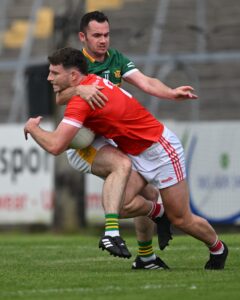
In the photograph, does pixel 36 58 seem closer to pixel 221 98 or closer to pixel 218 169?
pixel 221 98

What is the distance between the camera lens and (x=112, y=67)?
31.0 ft

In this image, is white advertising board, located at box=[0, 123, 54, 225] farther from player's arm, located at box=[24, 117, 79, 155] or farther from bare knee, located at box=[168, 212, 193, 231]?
player's arm, located at box=[24, 117, 79, 155]

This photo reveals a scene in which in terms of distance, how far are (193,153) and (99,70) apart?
7.85 metres

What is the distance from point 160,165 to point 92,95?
0.82 metres

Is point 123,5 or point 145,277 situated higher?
point 123,5

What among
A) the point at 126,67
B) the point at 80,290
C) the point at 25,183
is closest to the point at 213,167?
the point at 25,183

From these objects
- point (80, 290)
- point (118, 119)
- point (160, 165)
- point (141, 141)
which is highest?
point (118, 119)

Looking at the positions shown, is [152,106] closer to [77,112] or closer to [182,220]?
[182,220]

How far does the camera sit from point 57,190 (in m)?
17.9

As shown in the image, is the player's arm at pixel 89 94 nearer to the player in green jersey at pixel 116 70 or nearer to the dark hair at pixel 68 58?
the dark hair at pixel 68 58

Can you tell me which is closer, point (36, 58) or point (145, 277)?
point (145, 277)

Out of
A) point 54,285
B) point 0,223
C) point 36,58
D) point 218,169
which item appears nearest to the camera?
point 54,285

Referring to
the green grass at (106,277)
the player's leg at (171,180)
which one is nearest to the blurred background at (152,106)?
the green grass at (106,277)

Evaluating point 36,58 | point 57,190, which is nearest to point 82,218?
point 57,190
